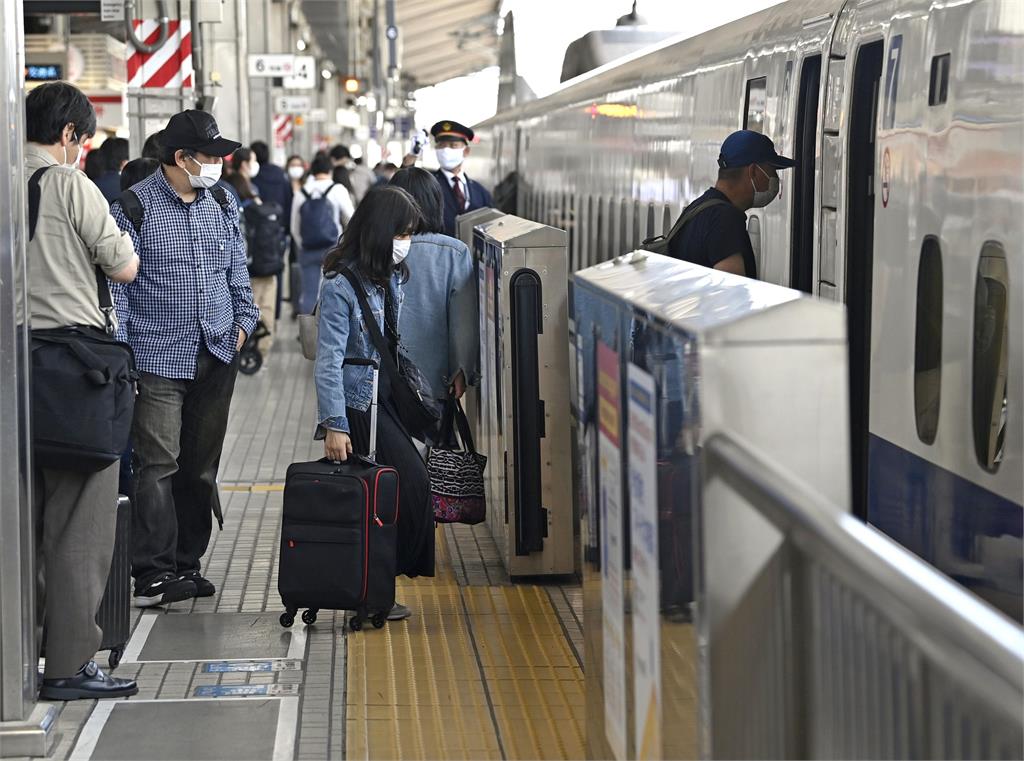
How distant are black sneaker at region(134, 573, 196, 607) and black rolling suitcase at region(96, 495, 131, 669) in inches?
32.4

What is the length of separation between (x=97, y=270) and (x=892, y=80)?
250 cm

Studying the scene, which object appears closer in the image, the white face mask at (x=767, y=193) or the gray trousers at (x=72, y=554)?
the gray trousers at (x=72, y=554)

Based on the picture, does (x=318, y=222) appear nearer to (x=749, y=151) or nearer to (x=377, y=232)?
(x=377, y=232)

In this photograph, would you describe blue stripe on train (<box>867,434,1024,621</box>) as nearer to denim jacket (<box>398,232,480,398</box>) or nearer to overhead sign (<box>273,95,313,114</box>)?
denim jacket (<box>398,232,480,398</box>)

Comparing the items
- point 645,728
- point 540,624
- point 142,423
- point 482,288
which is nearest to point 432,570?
point 540,624

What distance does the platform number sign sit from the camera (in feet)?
16.0

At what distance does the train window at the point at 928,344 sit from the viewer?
4477 mm

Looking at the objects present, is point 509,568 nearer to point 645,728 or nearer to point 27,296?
point 27,296

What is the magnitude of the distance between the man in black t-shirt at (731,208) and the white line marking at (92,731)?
2.52 metres

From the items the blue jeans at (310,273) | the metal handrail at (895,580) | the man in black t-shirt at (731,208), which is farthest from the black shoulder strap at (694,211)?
the blue jeans at (310,273)

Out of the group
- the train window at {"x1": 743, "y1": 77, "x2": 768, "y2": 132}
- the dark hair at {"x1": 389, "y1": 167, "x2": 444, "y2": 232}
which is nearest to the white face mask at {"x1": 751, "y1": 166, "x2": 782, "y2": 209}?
the train window at {"x1": 743, "y1": 77, "x2": 768, "y2": 132}

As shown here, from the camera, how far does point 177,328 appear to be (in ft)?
19.8

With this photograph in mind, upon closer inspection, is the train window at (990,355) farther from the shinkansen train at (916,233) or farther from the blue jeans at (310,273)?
the blue jeans at (310,273)

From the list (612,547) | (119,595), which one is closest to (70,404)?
(119,595)
